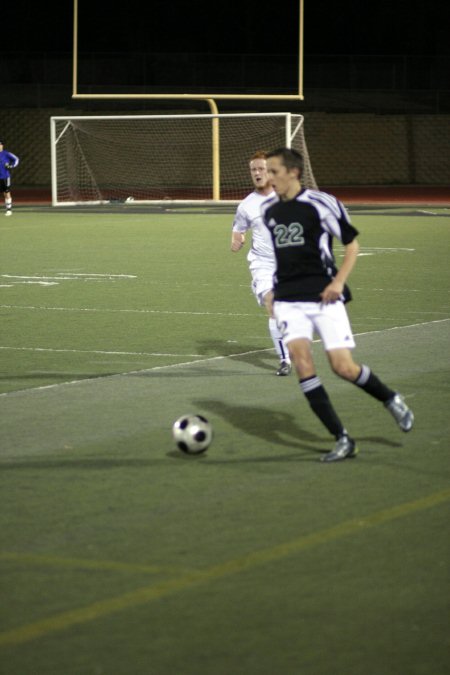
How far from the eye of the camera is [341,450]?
328 inches

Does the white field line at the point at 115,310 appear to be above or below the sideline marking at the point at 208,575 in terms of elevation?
below

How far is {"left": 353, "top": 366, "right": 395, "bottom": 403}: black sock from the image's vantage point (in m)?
8.39

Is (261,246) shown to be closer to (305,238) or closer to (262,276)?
(262,276)

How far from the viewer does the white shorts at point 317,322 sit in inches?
326

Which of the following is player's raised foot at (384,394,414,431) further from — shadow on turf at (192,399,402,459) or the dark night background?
the dark night background

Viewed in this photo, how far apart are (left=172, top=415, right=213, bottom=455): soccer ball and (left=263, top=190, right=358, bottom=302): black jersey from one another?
944mm

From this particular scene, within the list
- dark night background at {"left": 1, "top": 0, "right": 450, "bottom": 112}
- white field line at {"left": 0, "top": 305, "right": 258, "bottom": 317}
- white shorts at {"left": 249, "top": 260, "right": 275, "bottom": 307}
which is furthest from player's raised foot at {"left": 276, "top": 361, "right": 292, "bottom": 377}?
dark night background at {"left": 1, "top": 0, "right": 450, "bottom": 112}

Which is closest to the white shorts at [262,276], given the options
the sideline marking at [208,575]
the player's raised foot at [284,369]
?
the player's raised foot at [284,369]

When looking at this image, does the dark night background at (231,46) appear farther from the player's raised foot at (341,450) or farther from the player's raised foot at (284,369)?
the player's raised foot at (341,450)

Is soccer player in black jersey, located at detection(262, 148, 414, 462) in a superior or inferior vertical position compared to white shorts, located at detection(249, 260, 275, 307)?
superior

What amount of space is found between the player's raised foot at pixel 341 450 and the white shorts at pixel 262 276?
3.74 meters

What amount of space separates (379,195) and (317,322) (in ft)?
135

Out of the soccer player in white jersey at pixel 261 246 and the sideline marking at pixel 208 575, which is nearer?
the sideline marking at pixel 208 575

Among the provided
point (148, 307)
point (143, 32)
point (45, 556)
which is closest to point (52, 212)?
point (143, 32)
